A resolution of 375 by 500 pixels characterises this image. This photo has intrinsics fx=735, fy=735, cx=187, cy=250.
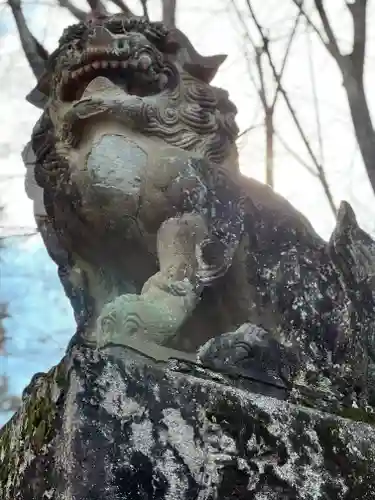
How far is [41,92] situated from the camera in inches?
101

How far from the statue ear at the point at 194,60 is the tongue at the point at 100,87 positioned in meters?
0.34

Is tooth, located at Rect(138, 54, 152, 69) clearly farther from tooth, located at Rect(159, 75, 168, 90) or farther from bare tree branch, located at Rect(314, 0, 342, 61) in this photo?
bare tree branch, located at Rect(314, 0, 342, 61)

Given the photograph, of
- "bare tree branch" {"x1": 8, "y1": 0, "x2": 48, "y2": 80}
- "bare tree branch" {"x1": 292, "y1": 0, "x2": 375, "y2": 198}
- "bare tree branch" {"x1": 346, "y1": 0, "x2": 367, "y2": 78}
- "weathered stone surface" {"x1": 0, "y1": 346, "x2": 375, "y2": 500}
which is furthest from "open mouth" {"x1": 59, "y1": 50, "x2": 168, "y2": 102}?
"bare tree branch" {"x1": 8, "y1": 0, "x2": 48, "y2": 80}

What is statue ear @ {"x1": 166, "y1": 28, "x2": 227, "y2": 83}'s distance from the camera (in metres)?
2.51

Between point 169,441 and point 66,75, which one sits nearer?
point 169,441

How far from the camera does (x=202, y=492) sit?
4.00ft

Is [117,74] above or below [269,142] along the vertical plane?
below

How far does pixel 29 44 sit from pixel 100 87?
2.93 meters

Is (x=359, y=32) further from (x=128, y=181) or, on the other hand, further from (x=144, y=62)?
(x=128, y=181)

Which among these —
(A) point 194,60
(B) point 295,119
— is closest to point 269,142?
(B) point 295,119

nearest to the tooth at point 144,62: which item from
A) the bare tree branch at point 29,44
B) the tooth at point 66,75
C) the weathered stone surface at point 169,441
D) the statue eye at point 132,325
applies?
the tooth at point 66,75

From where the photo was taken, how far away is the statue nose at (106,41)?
2.33m

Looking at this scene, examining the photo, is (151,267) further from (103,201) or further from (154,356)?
(154,356)

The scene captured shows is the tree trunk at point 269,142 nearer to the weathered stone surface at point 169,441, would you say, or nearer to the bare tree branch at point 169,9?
the bare tree branch at point 169,9
